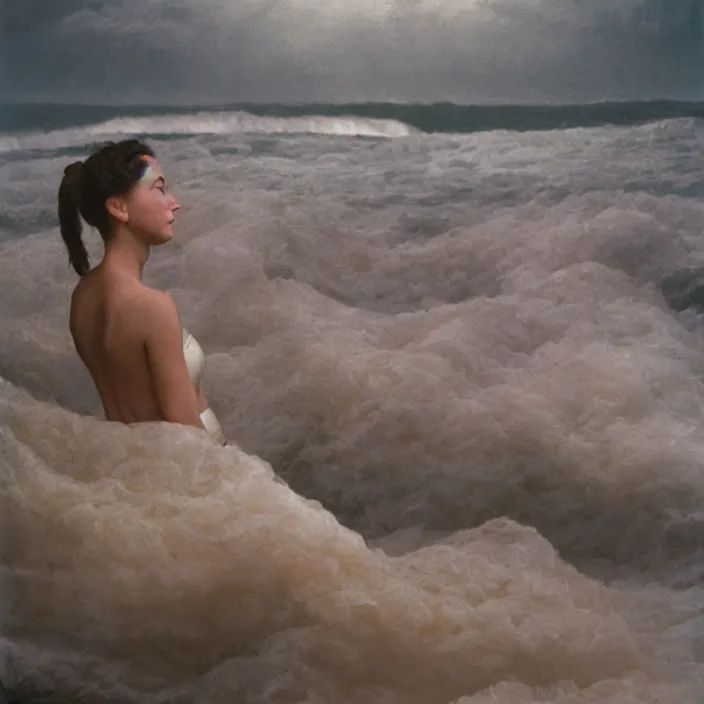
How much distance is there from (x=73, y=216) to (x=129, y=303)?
223 mm

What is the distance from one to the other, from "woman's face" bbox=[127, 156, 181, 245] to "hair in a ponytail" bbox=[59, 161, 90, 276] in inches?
4.4

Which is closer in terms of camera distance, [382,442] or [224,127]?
[382,442]

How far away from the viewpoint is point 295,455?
1602mm

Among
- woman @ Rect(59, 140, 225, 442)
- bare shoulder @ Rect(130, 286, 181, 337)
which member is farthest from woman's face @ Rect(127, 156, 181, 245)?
bare shoulder @ Rect(130, 286, 181, 337)

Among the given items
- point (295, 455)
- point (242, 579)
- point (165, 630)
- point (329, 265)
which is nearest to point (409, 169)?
point (329, 265)

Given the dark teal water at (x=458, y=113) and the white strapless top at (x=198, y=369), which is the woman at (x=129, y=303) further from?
the dark teal water at (x=458, y=113)

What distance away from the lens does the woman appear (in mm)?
1523

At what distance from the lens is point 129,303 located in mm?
1528

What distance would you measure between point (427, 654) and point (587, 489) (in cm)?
41

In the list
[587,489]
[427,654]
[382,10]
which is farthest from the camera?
[382,10]

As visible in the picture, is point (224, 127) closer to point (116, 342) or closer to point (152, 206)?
point (152, 206)

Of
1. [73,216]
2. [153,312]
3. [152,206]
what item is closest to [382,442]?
[153,312]

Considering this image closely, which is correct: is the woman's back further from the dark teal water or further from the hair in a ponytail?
the dark teal water

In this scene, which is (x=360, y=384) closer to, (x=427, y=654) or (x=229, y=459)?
(x=229, y=459)
